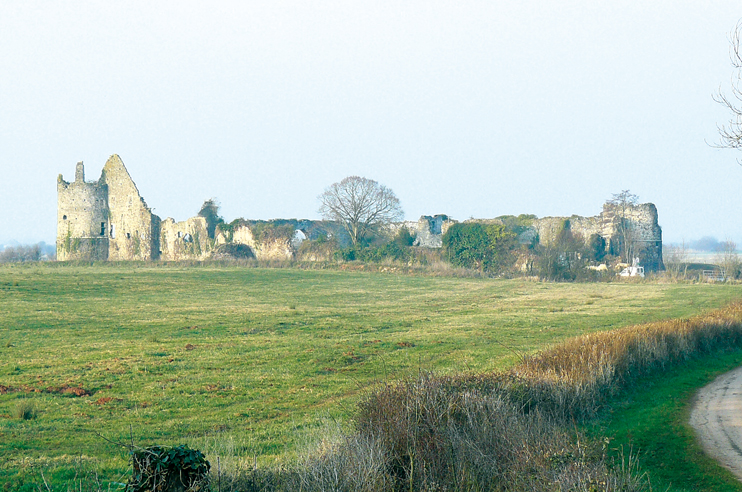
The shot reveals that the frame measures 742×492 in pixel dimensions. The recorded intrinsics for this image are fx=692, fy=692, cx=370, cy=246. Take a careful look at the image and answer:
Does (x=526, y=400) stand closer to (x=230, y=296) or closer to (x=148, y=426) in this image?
(x=148, y=426)

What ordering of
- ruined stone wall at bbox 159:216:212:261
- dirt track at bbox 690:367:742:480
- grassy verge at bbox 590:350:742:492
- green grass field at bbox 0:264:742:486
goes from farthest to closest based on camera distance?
ruined stone wall at bbox 159:216:212:261 < green grass field at bbox 0:264:742:486 < dirt track at bbox 690:367:742:480 < grassy verge at bbox 590:350:742:492

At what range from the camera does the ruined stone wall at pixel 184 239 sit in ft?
165

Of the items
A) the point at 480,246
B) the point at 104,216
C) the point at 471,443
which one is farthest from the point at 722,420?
the point at 104,216

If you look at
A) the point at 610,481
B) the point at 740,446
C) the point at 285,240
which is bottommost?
the point at 740,446

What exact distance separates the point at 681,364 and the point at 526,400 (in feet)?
21.9

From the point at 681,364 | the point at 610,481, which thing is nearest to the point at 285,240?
the point at 681,364

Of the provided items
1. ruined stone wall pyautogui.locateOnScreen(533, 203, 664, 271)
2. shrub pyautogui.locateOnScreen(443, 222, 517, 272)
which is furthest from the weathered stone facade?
ruined stone wall pyautogui.locateOnScreen(533, 203, 664, 271)

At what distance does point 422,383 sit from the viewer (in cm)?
781

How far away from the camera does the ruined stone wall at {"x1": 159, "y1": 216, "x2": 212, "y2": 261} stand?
5041 centimetres

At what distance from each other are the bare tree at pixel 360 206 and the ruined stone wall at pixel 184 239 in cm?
967

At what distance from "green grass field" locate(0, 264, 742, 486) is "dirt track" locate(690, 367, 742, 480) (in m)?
3.43

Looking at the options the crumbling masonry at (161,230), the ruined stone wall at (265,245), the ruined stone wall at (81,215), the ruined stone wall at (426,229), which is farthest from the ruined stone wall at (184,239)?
the ruined stone wall at (426,229)

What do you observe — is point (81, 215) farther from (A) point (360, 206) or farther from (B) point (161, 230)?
(A) point (360, 206)

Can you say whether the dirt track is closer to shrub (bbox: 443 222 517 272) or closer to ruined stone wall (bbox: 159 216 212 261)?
shrub (bbox: 443 222 517 272)
